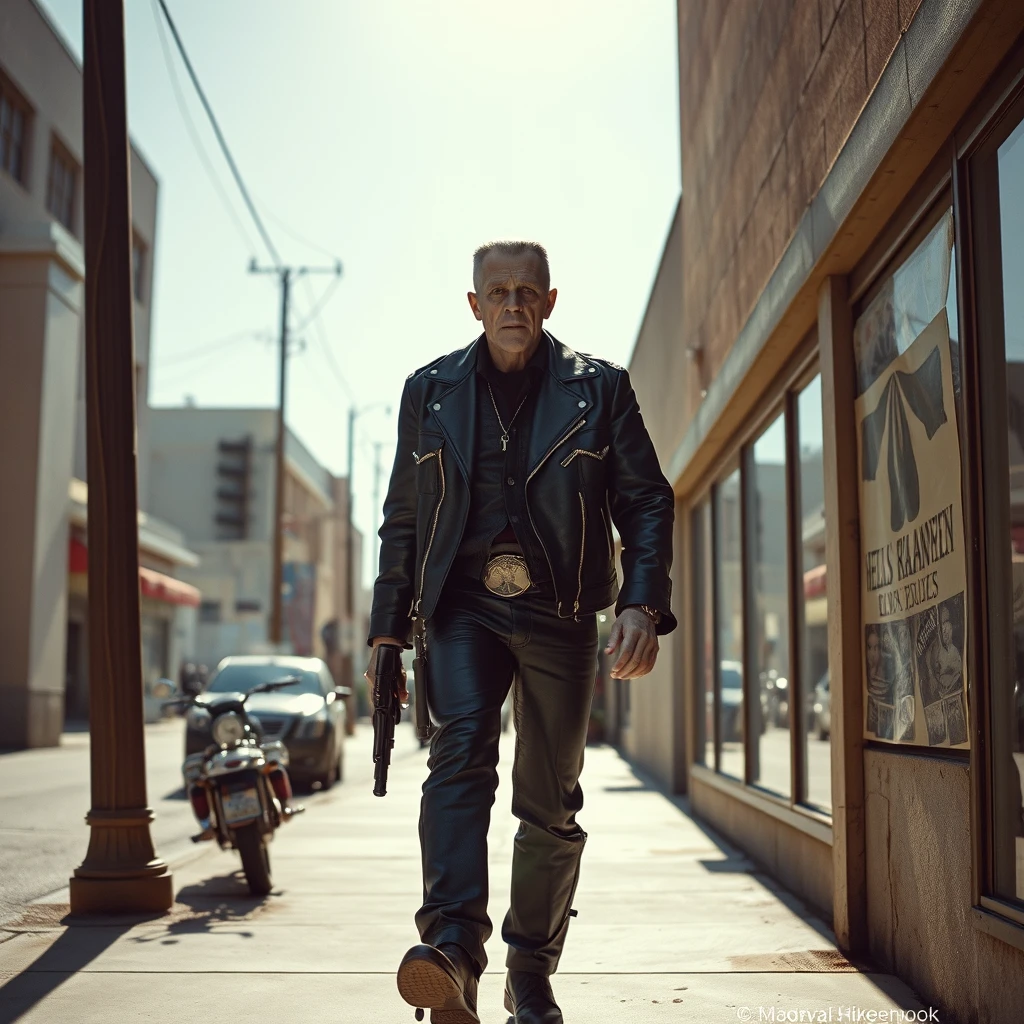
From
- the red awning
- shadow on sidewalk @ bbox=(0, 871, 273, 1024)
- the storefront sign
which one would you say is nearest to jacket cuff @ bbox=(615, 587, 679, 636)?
the storefront sign

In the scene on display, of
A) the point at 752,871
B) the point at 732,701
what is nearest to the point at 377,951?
the point at 752,871

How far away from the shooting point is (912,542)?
4.41 metres

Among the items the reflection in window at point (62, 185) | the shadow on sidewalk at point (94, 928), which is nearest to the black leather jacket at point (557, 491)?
the shadow on sidewalk at point (94, 928)

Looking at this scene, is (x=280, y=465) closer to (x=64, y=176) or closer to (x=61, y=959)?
(x=64, y=176)

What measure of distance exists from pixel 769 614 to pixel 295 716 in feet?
23.4

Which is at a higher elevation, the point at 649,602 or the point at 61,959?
the point at 649,602

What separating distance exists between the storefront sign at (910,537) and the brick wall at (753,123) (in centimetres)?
88

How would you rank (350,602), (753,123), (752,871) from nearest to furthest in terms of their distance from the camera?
(752,871) < (753,123) < (350,602)

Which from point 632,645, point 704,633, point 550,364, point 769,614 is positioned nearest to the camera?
point 632,645

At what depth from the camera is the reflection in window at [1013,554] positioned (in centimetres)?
342

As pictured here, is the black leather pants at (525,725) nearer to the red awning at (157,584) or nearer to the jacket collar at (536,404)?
the jacket collar at (536,404)

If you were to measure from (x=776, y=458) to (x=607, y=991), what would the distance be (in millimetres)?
4313

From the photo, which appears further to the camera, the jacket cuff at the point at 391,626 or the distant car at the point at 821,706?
the distant car at the point at 821,706

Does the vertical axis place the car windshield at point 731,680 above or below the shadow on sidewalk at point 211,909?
above
